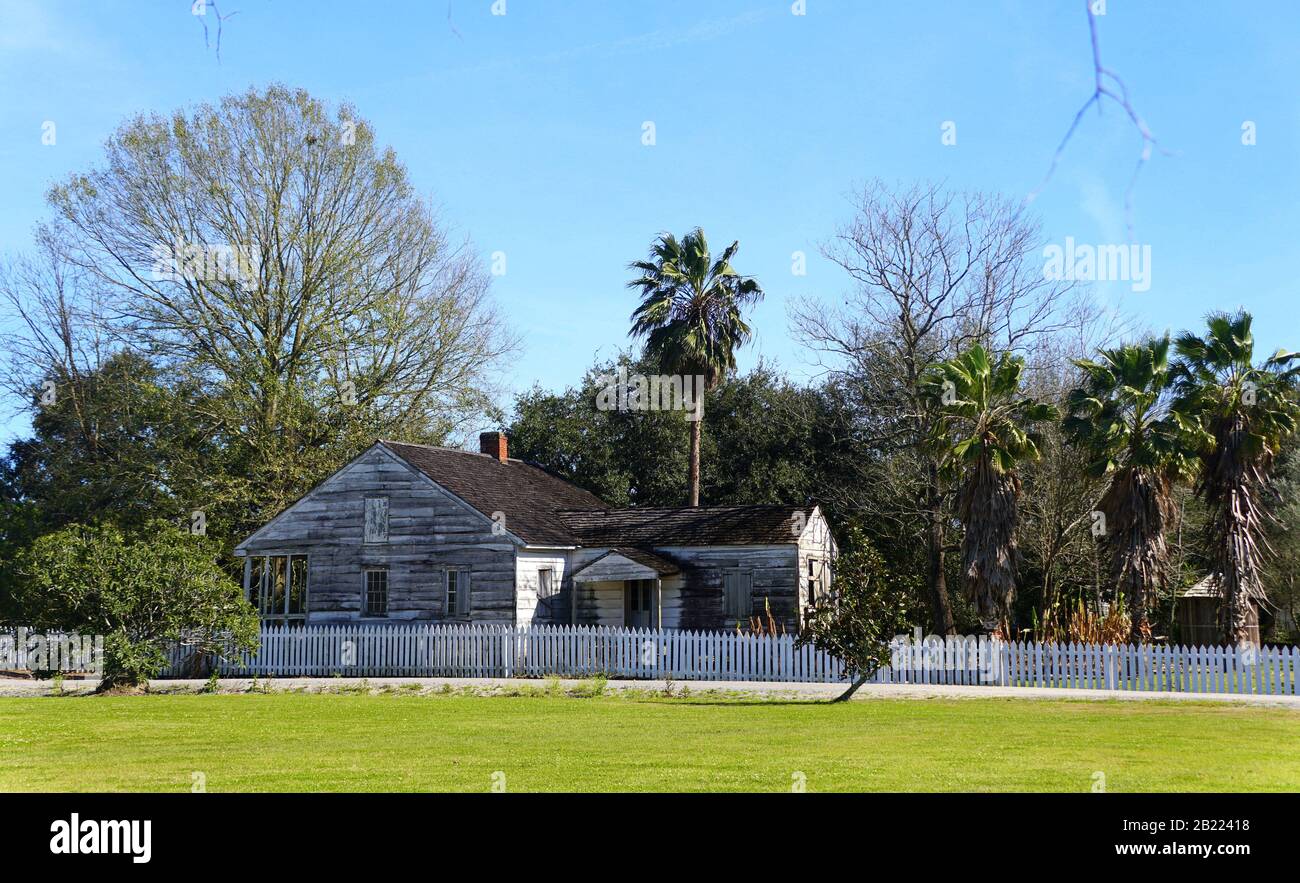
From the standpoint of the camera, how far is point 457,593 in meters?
31.7

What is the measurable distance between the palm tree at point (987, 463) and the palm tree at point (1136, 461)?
1351mm

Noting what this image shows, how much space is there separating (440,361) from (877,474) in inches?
599

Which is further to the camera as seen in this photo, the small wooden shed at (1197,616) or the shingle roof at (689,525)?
the small wooden shed at (1197,616)

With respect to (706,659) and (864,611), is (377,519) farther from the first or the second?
(864,611)

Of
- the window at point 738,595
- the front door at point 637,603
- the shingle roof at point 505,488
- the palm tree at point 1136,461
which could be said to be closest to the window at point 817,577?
the window at point 738,595

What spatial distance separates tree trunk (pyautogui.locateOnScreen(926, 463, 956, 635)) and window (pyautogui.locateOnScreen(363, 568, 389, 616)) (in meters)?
15.6

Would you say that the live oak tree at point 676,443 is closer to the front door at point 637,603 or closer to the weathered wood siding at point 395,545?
the front door at point 637,603

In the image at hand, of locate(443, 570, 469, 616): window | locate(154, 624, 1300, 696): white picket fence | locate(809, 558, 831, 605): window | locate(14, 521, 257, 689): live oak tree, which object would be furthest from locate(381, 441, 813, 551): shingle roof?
locate(14, 521, 257, 689): live oak tree

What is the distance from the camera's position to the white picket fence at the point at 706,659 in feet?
78.2

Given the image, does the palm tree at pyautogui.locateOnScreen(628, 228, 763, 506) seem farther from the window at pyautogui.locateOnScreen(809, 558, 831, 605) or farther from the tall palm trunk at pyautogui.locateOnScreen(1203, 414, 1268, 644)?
the tall palm trunk at pyautogui.locateOnScreen(1203, 414, 1268, 644)

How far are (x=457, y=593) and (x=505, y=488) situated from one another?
492 cm

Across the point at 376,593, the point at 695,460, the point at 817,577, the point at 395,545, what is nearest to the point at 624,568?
the point at 817,577
